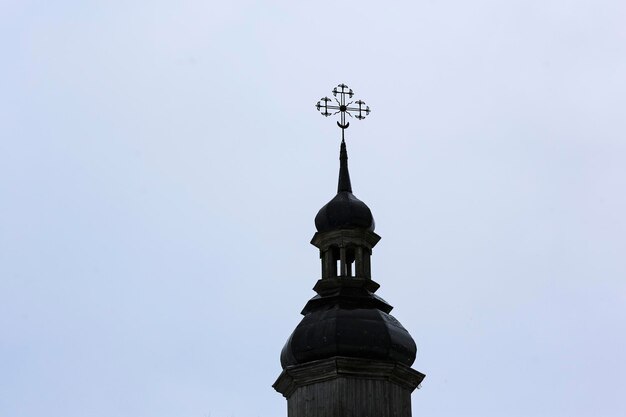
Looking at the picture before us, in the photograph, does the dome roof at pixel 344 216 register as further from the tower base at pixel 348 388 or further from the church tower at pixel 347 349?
the tower base at pixel 348 388

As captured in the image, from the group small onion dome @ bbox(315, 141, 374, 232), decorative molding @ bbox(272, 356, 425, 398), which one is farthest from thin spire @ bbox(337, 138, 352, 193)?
decorative molding @ bbox(272, 356, 425, 398)

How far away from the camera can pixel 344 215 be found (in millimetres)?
46281

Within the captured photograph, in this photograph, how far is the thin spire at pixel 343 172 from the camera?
4766 cm

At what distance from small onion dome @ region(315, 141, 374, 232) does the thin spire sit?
438 millimetres

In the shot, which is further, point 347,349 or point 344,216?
point 344,216

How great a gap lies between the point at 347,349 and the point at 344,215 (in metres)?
4.15

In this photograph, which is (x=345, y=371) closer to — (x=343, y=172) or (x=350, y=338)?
(x=350, y=338)

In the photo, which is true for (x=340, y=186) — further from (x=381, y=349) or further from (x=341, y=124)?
(x=381, y=349)

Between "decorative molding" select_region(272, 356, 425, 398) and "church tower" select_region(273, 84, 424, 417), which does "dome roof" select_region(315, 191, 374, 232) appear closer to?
"church tower" select_region(273, 84, 424, 417)

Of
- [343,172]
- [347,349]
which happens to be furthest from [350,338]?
[343,172]

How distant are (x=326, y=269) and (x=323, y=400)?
4.08 meters

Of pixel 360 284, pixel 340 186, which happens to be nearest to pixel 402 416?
pixel 360 284

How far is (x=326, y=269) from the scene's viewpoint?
152 feet

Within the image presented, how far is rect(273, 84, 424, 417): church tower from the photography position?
4350 centimetres
